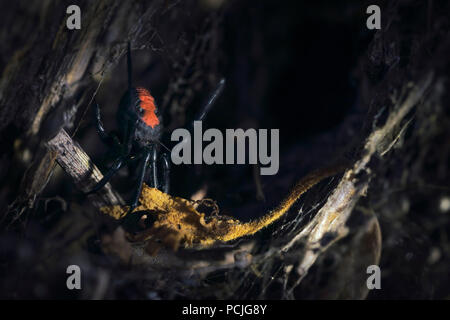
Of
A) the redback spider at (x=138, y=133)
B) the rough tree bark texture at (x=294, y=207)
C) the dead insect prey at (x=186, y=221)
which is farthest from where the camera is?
the redback spider at (x=138, y=133)

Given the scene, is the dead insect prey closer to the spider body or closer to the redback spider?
the redback spider

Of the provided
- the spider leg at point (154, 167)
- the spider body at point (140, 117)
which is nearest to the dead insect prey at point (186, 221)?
the spider leg at point (154, 167)

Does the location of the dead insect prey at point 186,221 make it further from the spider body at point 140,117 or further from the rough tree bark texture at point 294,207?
the spider body at point 140,117

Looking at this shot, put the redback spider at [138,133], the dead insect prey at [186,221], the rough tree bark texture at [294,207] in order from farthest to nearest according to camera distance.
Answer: the redback spider at [138,133], the dead insect prey at [186,221], the rough tree bark texture at [294,207]

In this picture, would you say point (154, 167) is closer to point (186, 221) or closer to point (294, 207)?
point (186, 221)

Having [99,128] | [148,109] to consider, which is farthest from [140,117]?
[99,128]

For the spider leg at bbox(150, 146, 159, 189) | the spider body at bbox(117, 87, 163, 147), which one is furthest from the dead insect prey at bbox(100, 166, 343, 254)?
the spider body at bbox(117, 87, 163, 147)

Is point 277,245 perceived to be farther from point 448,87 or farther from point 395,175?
point 448,87
